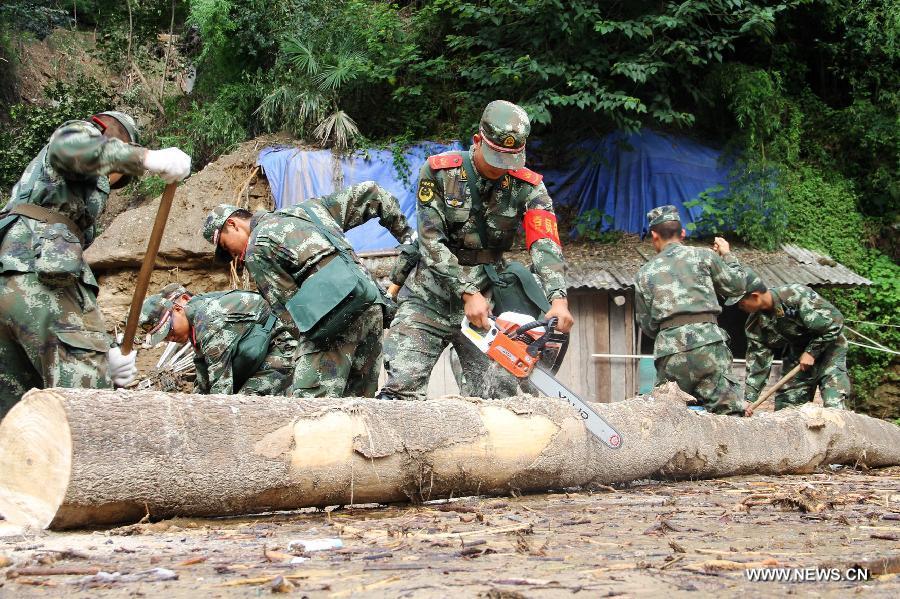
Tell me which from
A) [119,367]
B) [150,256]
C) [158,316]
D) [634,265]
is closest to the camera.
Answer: [150,256]

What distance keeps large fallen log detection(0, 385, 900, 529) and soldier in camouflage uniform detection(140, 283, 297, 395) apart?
2001mm

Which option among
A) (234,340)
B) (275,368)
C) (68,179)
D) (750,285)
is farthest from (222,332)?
(750,285)

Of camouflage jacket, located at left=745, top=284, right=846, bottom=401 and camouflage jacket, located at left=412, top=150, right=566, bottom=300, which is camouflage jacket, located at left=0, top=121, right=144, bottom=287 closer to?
camouflage jacket, located at left=412, top=150, right=566, bottom=300

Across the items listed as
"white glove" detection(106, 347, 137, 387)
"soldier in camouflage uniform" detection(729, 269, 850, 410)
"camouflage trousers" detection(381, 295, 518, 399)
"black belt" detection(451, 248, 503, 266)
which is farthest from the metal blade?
"soldier in camouflage uniform" detection(729, 269, 850, 410)

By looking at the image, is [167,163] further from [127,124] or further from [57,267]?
[127,124]

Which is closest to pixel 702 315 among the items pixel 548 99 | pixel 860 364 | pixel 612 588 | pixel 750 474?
pixel 750 474

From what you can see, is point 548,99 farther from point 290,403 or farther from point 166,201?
point 290,403

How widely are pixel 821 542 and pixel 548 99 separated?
388 inches

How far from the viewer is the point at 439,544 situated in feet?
9.75

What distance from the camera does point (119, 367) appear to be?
15.7ft

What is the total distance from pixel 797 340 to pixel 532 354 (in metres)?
4.89

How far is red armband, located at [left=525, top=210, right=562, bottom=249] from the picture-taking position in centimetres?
548

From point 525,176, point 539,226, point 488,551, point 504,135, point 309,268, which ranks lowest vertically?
point 488,551

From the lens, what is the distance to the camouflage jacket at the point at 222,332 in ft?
19.1
